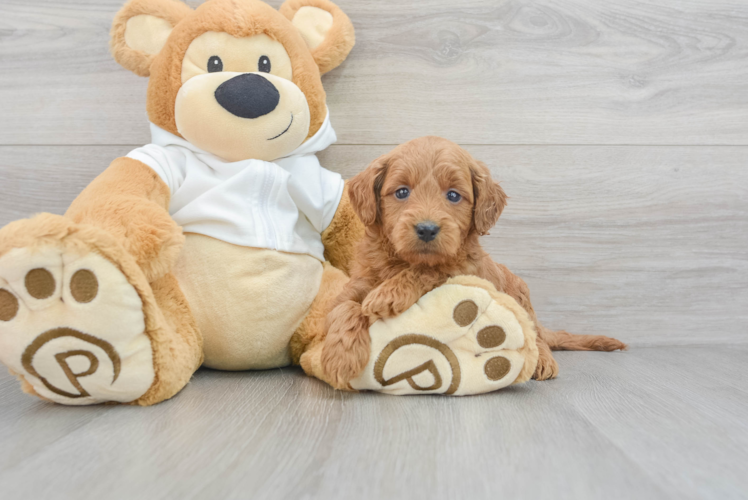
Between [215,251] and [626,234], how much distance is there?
3.61 feet

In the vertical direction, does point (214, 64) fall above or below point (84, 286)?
above

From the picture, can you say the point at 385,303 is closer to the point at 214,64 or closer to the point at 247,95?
the point at 247,95

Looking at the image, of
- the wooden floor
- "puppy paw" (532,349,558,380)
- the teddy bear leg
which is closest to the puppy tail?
the wooden floor

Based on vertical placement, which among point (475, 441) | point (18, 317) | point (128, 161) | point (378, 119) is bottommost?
point (475, 441)

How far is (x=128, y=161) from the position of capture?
1099 millimetres

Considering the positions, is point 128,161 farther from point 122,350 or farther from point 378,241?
point 378,241

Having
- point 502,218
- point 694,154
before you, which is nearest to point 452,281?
point 502,218

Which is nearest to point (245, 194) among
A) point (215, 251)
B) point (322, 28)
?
point (215, 251)

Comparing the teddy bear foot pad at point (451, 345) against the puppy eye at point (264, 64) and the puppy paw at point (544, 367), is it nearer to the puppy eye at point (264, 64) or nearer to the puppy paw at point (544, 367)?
the puppy paw at point (544, 367)

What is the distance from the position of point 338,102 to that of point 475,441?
99 centimetres

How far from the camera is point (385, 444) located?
75 centimetres

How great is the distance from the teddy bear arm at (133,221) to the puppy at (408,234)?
0.31m

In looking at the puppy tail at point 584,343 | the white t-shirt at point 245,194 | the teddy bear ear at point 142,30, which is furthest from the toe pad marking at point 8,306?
the puppy tail at point 584,343

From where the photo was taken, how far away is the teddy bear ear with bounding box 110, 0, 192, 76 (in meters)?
1.20
